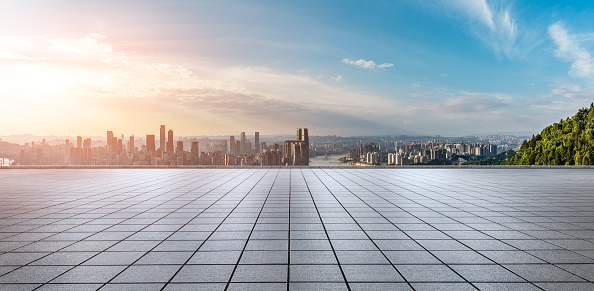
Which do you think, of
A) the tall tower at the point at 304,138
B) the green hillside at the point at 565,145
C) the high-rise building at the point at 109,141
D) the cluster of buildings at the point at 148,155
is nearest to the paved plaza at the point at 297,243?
the cluster of buildings at the point at 148,155

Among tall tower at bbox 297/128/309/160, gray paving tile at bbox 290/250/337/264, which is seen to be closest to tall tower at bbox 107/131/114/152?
tall tower at bbox 297/128/309/160

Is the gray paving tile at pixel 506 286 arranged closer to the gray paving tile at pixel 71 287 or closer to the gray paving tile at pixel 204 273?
the gray paving tile at pixel 204 273

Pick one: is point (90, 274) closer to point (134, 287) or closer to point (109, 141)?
point (134, 287)

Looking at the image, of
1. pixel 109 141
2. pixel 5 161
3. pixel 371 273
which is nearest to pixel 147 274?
pixel 371 273

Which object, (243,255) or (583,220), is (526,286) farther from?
(583,220)

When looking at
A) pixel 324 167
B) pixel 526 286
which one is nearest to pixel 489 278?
pixel 526 286
